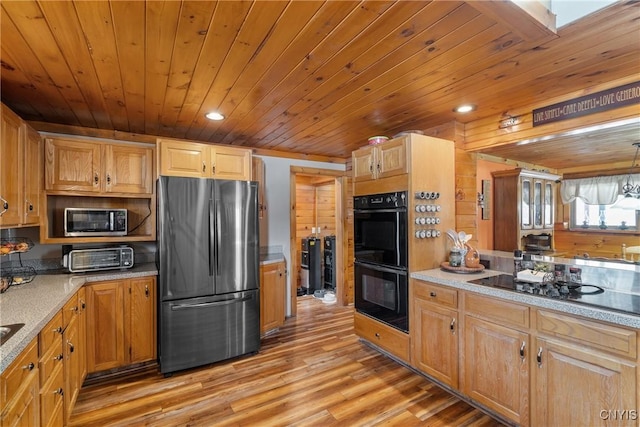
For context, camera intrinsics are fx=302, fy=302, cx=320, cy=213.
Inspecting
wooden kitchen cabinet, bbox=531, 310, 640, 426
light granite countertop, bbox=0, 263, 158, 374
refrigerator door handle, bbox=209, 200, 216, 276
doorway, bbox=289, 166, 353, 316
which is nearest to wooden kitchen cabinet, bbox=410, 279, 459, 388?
wooden kitchen cabinet, bbox=531, 310, 640, 426

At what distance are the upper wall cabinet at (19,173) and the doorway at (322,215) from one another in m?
2.61

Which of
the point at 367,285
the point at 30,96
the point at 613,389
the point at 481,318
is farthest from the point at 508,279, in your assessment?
the point at 30,96

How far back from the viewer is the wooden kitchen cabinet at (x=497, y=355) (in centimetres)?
184

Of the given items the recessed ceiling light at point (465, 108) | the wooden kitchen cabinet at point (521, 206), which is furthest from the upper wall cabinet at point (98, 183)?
the wooden kitchen cabinet at point (521, 206)

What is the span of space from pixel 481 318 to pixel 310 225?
416cm

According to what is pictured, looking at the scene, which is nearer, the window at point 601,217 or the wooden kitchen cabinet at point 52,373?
the wooden kitchen cabinet at point 52,373

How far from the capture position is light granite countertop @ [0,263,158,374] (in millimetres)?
1241

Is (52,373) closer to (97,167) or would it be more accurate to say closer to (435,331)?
(97,167)

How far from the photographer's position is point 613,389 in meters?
1.49

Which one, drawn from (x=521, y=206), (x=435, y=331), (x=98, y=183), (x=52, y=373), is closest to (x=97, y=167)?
Answer: (x=98, y=183)

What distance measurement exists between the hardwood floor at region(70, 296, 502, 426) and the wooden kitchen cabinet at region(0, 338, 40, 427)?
33.6 inches

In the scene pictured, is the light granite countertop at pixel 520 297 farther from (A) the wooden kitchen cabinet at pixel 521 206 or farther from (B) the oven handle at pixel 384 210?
(A) the wooden kitchen cabinet at pixel 521 206

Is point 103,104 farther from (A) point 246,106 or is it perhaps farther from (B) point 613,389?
(B) point 613,389

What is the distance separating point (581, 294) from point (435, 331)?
992 mm
